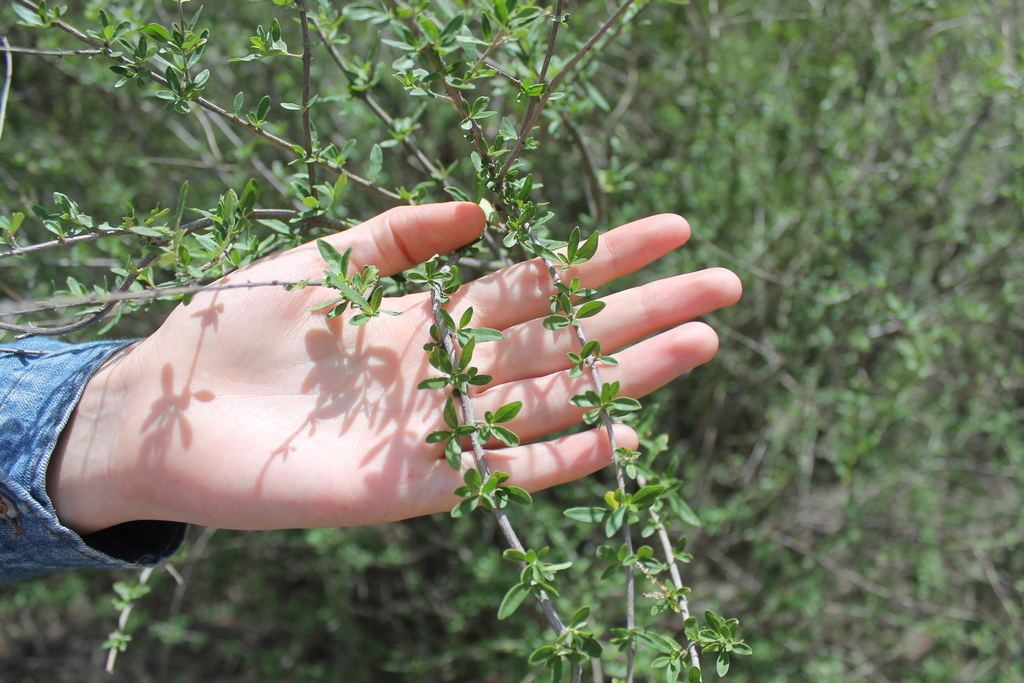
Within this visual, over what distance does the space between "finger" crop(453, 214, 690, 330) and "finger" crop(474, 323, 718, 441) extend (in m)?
0.19

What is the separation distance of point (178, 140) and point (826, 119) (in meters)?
2.93

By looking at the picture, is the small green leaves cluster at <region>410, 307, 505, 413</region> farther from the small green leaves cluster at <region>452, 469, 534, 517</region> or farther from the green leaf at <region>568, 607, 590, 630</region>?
the green leaf at <region>568, 607, 590, 630</region>

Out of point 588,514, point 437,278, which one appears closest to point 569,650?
point 588,514

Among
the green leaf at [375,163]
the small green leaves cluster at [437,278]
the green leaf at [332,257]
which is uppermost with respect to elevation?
the green leaf at [375,163]

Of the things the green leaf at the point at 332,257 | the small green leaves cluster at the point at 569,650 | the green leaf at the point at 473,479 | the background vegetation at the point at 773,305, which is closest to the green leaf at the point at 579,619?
the small green leaves cluster at the point at 569,650

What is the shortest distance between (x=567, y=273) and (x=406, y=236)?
0.41m

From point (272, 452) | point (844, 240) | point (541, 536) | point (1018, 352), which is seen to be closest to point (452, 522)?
point (541, 536)

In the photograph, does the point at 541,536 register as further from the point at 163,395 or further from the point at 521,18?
the point at 521,18

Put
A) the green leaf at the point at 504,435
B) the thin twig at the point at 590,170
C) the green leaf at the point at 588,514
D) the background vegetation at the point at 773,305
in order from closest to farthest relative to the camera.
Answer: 1. the green leaf at the point at 504,435
2. the green leaf at the point at 588,514
3. the thin twig at the point at 590,170
4. the background vegetation at the point at 773,305

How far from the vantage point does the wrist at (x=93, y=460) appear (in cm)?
147

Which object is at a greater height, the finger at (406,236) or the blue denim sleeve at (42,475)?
the finger at (406,236)

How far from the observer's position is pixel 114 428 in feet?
4.83

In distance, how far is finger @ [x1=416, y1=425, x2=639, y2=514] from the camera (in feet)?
4.81

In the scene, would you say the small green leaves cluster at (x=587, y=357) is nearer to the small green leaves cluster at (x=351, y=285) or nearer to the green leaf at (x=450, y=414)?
the green leaf at (x=450, y=414)
